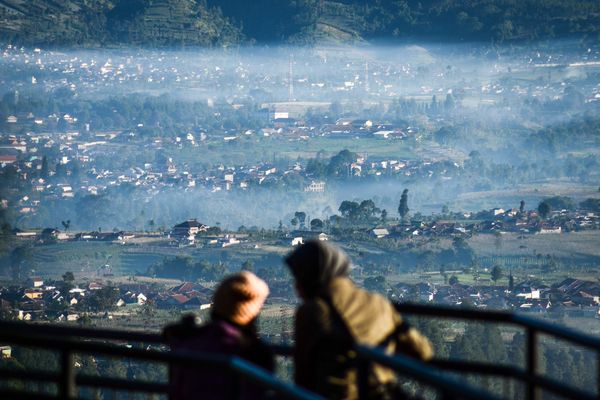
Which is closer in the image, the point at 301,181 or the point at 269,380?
the point at 269,380

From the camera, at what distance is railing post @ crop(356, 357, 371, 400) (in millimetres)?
2695

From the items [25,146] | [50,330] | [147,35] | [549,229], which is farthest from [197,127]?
[50,330]

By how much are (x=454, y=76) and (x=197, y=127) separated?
14142mm

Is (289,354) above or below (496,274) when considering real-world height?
above

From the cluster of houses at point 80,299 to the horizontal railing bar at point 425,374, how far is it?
2369 centimetres

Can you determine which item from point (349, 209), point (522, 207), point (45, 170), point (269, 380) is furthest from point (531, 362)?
point (45, 170)

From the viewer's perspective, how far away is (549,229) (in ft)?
128

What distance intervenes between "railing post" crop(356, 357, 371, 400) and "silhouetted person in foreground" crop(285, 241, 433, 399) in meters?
0.16

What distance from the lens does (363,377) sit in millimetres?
2697

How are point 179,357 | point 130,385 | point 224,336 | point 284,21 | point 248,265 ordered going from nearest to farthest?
point 179,357 < point 224,336 < point 130,385 < point 248,265 < point 284,21

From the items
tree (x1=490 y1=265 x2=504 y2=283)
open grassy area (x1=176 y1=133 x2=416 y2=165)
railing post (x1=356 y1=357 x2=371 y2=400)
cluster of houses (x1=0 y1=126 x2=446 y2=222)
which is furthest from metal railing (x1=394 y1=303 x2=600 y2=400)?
open grassy area (x1=176 y1=133 x2=416 y2=165)

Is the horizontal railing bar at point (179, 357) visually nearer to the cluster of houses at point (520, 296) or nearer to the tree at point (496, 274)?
the cluster of houses at point (520, 296)

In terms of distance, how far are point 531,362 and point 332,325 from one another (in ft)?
1.77

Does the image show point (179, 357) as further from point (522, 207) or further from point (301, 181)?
point (301, 181)
